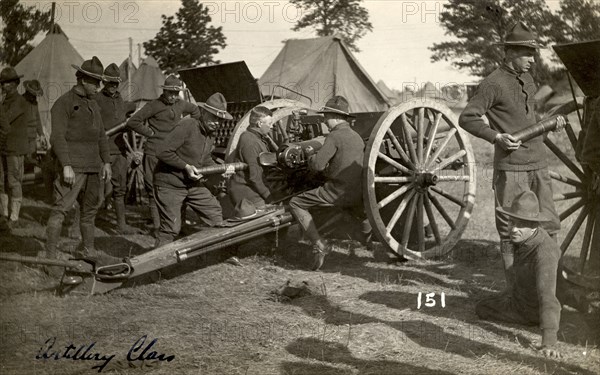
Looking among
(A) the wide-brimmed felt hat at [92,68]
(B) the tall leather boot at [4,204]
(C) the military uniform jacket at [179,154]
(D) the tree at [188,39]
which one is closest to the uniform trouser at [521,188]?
(C) the military uniform jacket at [179,154]

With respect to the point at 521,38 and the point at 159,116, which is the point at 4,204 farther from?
the point at 521,38

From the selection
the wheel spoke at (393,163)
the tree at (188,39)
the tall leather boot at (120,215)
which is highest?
the tree at (188,39)

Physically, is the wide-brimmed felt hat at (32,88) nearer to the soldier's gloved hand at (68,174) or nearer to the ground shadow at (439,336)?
the soldier's gloved hand at (68,174)

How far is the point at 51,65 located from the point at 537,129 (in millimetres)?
12743

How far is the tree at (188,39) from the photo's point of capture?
13.1 meters

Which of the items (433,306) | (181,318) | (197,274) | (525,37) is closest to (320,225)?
(197,274)

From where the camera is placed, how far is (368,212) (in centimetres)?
582

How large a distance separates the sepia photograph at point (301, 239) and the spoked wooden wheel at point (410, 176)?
0.08 feet

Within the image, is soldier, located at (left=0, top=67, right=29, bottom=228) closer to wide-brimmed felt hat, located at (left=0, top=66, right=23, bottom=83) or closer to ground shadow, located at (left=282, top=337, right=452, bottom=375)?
wide-brimmed felt hat, located at (left=0, top=66, right=23, bottom=83)

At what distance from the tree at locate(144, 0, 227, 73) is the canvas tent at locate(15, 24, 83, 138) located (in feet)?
6.96

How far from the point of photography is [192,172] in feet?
19.8

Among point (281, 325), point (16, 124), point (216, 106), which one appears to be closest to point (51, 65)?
point (16, 124)

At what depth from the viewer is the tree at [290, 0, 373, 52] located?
14.3 m

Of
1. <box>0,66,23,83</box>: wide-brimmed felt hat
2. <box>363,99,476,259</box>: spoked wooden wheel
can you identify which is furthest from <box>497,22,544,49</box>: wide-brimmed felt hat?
<box>0,66,23,83</box>: wide-brimmed felt hat
